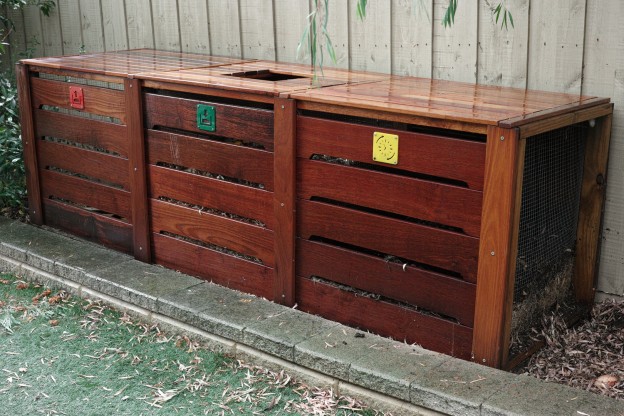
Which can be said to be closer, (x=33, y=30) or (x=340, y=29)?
(x=340, y=29)

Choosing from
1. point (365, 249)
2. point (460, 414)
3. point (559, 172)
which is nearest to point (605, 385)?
point (460, 414)

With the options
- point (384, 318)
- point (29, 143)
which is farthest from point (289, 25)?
point (384, 318)

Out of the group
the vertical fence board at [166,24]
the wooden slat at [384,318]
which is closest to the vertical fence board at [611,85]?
the wooden slat at [384,318]

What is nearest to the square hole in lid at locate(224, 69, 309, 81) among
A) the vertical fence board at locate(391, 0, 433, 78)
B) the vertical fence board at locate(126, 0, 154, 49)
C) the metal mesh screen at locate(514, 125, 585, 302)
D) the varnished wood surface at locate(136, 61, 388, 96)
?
the varnished wood surface at locate(136, 61, 388, 96)

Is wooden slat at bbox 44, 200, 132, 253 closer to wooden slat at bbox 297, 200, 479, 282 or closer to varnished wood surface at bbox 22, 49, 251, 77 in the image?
varnished wood surface at bbox 22, 49, 251, 77

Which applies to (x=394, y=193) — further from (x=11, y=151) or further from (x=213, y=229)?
(x=11, y=151)

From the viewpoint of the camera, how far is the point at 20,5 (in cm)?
547

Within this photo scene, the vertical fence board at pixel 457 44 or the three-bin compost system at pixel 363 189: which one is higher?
the vertical fence board at pixel 457 44

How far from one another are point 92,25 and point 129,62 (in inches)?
39.8

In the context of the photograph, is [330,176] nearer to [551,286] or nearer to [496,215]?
[496,215]

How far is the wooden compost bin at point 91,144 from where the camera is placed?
4.19 meters

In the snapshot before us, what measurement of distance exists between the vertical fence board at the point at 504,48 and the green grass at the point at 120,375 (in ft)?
4.94

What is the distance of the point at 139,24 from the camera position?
5.09 m

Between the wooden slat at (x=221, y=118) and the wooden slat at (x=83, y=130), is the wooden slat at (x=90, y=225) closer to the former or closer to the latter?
the wooden slat at (x=83, y=130)
